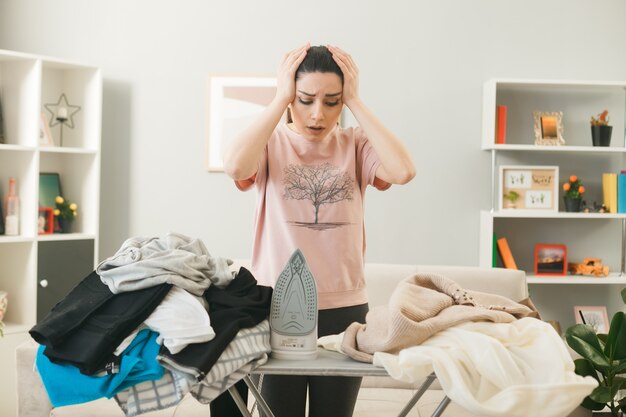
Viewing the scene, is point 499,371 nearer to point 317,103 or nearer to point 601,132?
point 317,103

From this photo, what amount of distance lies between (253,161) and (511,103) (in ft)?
9.18

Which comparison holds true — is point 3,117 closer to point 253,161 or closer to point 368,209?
point 368,209

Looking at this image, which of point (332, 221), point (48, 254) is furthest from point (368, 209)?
point (332, 221)

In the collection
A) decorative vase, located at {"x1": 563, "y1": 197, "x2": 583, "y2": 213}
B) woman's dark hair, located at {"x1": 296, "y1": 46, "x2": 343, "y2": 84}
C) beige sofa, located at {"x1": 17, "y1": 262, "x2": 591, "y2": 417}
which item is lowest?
beige sofa, located at {"x1": 17, "y1": 262, "x2": 591, "y2": 417}

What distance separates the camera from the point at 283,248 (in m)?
1.80

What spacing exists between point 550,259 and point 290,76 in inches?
108

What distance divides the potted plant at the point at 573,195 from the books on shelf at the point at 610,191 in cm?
13

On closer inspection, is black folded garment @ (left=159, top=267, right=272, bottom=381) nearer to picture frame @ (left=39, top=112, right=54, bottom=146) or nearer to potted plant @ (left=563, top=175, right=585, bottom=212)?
picture frame @ (left=39, top=112, right=54, bottom=146)

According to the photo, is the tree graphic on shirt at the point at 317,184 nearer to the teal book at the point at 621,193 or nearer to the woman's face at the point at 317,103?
the woman's face at the point at 317,103

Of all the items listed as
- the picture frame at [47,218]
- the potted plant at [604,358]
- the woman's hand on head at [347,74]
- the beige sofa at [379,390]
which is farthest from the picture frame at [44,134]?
the potted plant at [604,358]

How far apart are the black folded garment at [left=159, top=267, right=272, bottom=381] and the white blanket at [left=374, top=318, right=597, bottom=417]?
0.92ft

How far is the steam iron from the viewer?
162 centimetres

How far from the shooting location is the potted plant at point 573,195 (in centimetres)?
411

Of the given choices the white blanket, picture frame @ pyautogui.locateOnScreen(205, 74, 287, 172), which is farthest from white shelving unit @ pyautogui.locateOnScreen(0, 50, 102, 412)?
the white blanket
